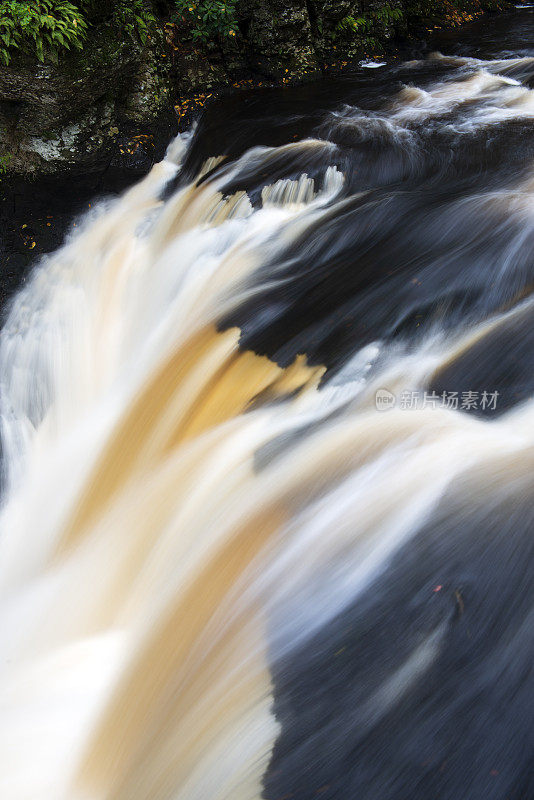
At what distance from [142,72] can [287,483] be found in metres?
5.68

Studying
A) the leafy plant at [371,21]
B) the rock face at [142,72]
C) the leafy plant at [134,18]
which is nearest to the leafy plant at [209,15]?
the rock face at [142,72]

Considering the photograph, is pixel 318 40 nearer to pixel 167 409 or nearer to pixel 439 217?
pixel 439 217

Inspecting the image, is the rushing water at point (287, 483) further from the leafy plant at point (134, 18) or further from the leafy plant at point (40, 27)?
the leafy plant at point (134, 18)

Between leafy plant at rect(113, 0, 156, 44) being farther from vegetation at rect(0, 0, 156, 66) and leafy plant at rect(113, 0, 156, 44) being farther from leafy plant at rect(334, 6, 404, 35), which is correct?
leafy plant at rect(334, 6, 404, 35)

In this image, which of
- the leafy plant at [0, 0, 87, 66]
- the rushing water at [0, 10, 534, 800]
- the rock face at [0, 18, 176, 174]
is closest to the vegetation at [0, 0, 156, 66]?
the leafy plant at [0, 0, 87, 66]

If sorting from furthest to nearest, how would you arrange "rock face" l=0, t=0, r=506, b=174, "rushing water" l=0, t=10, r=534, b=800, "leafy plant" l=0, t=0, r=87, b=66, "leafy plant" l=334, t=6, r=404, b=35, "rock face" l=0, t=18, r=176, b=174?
"leafy plant" l=334, t=6, r=404, b=35 → "rock face" l=0, t=0, r=506, b=174 → "rock face" l=0, t=18, r=176, b=174 → "leafy plant" l=0, t=0, r=87, b=66 → "rushing water" l=0, t=10, r=534, b=800

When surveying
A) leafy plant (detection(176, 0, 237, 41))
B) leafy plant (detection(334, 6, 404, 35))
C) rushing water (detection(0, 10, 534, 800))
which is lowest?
rushing water (detection(0, 10, 534, 800))

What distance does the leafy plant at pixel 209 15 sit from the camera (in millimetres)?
7094

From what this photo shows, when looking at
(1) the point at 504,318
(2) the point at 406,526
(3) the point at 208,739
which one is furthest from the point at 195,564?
(1) the point at 504,318

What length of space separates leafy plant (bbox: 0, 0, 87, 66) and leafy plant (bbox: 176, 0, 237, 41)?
4.85ft

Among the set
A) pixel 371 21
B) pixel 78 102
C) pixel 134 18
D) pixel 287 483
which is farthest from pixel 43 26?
pixel 287 483

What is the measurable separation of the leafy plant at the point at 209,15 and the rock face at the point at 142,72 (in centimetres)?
20

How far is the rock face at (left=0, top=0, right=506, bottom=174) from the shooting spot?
20.8 feet

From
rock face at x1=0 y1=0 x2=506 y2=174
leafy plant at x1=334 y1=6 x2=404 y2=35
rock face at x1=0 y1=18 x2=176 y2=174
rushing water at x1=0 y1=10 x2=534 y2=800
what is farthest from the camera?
leafy plant at x1=334 y1=6 x2=404 y2=35
